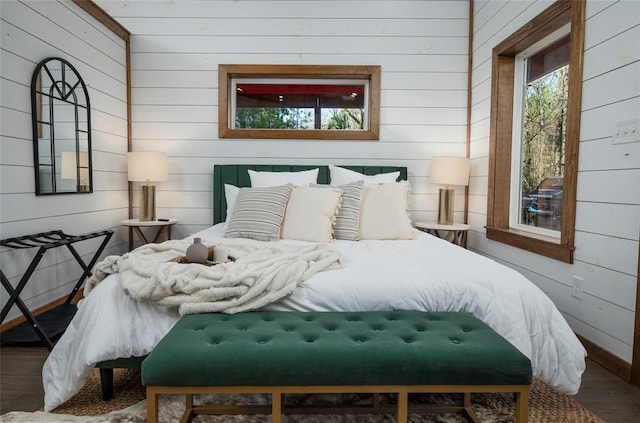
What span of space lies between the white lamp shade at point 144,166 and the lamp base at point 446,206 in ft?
8.43

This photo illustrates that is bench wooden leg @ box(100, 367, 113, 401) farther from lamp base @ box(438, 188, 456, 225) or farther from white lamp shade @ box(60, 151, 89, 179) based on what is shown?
lamp base @ box(438, 188, 456, 225)

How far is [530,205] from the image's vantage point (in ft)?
10.5

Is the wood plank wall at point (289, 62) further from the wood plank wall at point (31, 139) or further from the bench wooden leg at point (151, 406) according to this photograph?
the bench wooden leg at point (151, 406)

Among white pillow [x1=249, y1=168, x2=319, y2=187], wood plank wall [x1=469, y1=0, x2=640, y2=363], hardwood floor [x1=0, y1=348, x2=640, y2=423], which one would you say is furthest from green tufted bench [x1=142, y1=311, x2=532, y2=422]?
white pillow [x1=249, y1=168, x2=319, y2=187]

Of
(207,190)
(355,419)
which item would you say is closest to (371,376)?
(355,419)

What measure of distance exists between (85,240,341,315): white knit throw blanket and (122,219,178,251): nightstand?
1753mm

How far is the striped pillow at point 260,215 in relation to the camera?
9.08 feet

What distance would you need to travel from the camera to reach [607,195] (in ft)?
7.08

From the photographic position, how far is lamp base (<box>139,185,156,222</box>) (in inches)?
145

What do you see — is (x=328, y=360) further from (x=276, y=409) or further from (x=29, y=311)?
(x=29, y=311)

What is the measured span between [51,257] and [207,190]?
145cm

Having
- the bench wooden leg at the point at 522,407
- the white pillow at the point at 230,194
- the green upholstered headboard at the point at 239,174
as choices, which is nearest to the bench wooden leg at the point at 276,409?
the bench wooden leg at the point at 522,407

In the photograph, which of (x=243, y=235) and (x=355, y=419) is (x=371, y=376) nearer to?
(x=355, y=419)

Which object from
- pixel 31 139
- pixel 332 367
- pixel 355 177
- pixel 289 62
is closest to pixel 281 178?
→ pixel 355 177
